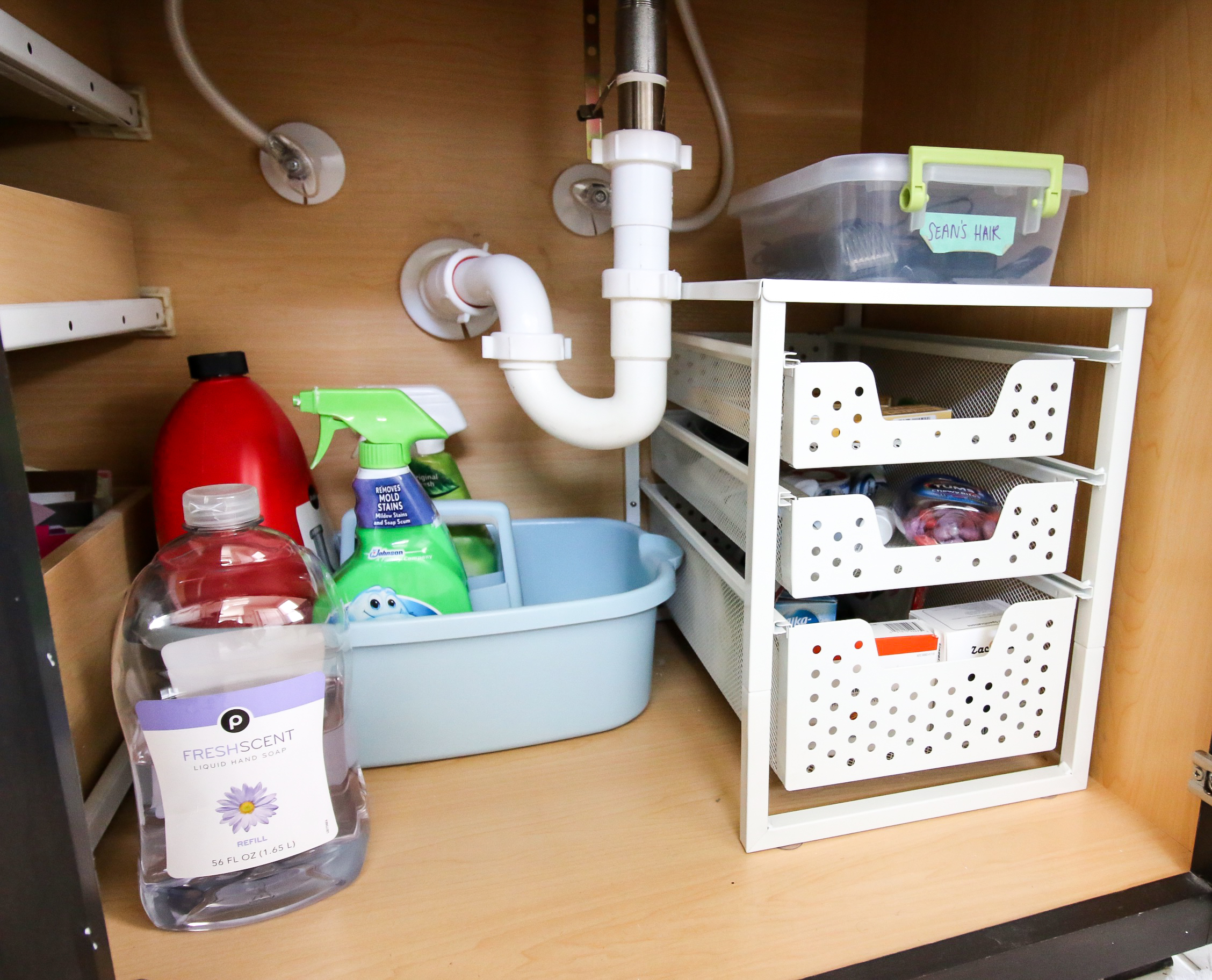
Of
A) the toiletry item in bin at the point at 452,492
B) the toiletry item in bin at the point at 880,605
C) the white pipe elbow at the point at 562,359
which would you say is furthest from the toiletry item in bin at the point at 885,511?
the toiletry item in bin at the point at 452,492

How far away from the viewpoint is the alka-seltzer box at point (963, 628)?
662 mm

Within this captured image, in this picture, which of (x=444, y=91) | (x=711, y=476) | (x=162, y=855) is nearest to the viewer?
(x=162, y=855)

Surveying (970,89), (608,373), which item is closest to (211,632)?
(608,373)

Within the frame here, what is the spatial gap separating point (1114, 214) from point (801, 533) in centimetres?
42

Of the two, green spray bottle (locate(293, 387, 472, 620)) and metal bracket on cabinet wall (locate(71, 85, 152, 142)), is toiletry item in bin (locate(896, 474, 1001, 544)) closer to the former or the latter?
green spray bottle (locate(293, 387, 472, 620))

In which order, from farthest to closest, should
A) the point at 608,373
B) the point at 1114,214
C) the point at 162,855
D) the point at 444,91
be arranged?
the point at 608,373 < the point at 444,91 < the point at 1114,214 < the point at 162,855

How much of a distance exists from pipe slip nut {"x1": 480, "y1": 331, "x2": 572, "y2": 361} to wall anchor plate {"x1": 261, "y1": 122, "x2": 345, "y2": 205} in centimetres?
33

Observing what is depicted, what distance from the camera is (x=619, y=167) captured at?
71cm

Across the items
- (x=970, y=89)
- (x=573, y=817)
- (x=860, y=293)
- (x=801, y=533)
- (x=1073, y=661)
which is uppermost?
(x=970, y=89)

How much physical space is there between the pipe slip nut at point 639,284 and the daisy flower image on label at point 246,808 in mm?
515

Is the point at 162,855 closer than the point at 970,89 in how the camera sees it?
Yes

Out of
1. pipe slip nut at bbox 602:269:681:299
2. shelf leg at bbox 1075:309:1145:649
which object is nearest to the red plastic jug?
pipe slip nut at bbox 602:269:681:299

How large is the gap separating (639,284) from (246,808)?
1.78ft

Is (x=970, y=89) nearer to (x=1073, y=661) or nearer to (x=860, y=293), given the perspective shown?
(x=860, y=293)
